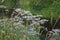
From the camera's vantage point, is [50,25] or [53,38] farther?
[50,25]

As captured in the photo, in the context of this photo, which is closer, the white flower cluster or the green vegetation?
the white flower cluster

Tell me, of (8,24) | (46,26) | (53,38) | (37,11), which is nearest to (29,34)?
(8,24)

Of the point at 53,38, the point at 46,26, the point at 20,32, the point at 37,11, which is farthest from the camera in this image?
the point at 37,11

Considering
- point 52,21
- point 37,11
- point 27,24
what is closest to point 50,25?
point 52,21

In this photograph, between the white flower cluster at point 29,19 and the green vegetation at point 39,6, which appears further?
the green vegetation at point 39,6

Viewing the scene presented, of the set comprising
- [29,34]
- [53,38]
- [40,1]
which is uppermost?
[40,1]

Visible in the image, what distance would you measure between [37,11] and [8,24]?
2.78ft

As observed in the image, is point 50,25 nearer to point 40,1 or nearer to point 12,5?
point 40,1

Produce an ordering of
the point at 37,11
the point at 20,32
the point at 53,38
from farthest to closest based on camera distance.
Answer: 1. the point at 37,11
2. the point at 53,38
3. the point at 20,32

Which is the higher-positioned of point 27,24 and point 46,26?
point 27,24

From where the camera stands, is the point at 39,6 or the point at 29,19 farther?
the point at 39,6

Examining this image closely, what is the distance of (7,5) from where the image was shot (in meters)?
2.80

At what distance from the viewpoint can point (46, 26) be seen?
2.58 m

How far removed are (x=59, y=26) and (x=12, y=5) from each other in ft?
2.64
